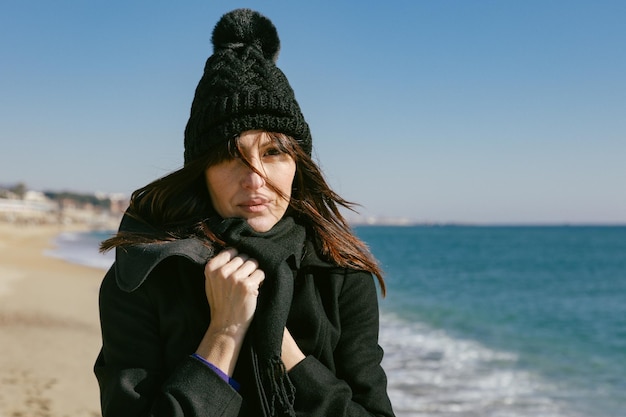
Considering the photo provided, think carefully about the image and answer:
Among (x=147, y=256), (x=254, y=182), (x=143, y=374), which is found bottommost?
(x=143, y=374)

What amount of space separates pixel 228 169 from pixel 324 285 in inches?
19.4

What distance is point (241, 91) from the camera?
1802mm

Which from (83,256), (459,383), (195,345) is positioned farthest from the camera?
(83,256)

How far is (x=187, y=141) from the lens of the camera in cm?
196

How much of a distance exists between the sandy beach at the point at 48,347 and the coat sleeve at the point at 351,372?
21.6 feet

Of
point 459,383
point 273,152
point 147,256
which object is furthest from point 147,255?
point 459,383

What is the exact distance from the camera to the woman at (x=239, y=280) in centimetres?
171

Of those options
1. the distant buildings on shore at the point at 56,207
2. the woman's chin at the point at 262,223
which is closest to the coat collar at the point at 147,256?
the woman's chin at the point at 262,223

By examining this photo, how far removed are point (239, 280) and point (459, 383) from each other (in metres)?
8.44

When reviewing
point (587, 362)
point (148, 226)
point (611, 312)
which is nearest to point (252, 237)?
point (148, 226)

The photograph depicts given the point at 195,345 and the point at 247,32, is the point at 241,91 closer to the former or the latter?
the point at 247,32

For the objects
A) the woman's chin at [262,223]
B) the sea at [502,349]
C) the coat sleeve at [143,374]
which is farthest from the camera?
the sea at [502,349]

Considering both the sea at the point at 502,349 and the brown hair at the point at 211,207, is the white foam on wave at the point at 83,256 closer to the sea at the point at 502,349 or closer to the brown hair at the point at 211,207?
Result: the sea at the point at 502,349

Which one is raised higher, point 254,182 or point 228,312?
point 254,182
